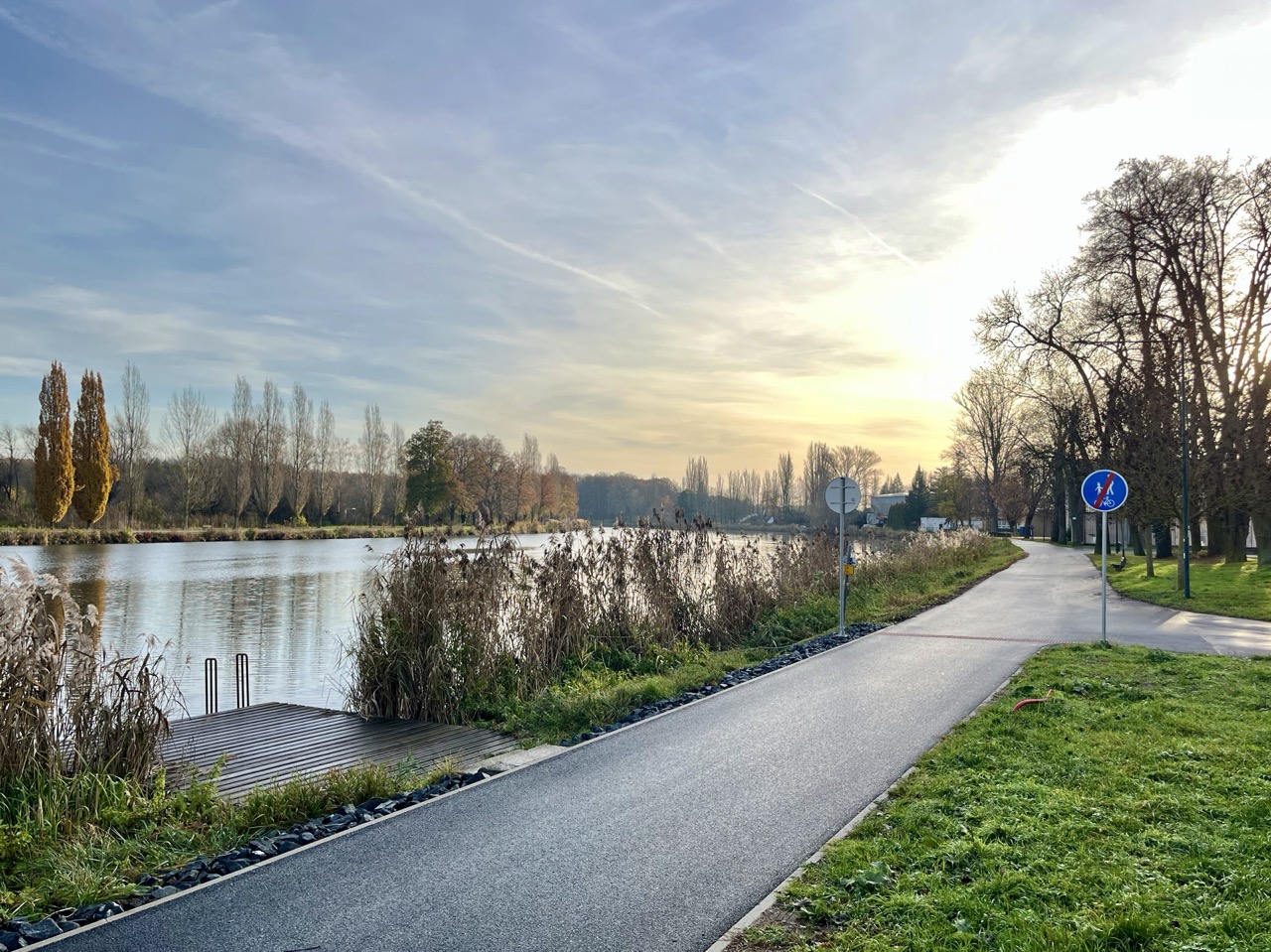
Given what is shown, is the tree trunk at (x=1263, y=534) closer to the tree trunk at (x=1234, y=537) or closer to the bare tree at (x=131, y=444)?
the tree trunk at (x=1234, y=537)

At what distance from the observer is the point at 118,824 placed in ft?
18.5

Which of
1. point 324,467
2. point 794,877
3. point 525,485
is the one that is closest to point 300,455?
point 324,467

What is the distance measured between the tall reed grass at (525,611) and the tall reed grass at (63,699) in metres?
3.16

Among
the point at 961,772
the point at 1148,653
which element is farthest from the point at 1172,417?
the point at 961,772

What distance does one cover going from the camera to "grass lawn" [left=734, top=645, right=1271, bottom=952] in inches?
144

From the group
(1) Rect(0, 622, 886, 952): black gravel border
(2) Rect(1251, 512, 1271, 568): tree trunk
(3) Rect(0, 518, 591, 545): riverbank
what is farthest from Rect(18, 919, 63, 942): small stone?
(2) Rect(1251, 512, 1271, 568): tree trunk

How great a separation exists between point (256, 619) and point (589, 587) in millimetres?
10039

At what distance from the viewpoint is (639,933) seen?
382cm

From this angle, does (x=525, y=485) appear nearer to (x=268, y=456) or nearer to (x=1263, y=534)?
(x=268, y=456)

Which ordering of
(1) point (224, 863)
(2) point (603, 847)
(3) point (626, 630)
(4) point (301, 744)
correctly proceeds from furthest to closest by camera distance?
(3) point (626, 630) < (4) point (301, 744) < (2) point (603, 847) < (1) point (224, 863)

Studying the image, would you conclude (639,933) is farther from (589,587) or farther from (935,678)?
(589,587)

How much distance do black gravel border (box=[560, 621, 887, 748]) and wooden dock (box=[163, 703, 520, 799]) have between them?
0.98 m

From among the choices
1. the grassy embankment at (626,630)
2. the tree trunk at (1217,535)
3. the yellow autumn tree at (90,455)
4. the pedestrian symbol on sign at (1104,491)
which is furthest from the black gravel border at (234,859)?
the yellow autumn tree at (90,455)

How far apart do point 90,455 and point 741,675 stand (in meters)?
51.9
